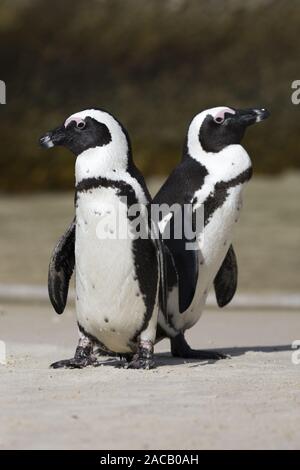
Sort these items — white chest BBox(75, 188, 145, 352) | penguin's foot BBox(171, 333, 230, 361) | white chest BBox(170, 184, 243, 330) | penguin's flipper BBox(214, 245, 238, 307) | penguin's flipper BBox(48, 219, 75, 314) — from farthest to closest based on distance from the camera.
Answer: penguin's flipper BBox(214, 245, 238, 307) < penguin's foot BBox(171, 333, 230, 361) < white chest BBox(170, 184, 243, 330) < penguin's flipper BBox(48, 219, 75, 314) < white chest BBox(75, 188, 145, 352)

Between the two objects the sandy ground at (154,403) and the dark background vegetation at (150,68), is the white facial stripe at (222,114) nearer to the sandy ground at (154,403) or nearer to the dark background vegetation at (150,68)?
the sandy ground at (154,403)

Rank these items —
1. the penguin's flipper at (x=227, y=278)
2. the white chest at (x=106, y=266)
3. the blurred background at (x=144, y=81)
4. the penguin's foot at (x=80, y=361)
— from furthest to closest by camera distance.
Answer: the blurred background at (x=144, y=81) < the penguin's flipper at (x=227, y=278) < the penguin's foot at (x=80, y=361) < the white chest at (x=106, y=266)

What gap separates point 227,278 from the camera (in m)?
5.36

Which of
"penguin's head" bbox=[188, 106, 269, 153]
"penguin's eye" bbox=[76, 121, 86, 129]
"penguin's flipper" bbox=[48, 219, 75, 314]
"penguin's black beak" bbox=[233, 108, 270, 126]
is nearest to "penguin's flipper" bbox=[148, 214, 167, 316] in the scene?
"penguin's flipper" bbox=[48, 219, 75, 314]

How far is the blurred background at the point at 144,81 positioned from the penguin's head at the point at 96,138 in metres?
7.81

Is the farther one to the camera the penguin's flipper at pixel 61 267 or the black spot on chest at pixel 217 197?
the black spot on chest at pixel 217 197

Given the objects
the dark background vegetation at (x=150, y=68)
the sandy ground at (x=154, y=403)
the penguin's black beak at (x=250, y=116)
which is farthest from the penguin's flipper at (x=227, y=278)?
the dark background vegetation at (x=150, y=68)

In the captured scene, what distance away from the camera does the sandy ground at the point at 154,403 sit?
3104 mm

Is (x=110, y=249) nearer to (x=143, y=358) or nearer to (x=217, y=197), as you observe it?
(x=143, y=358)

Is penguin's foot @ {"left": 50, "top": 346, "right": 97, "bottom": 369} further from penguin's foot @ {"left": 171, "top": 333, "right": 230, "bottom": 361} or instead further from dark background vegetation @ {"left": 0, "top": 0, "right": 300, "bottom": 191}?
dark background vegetation @ {"left": 0, "top": 0, "right": 300, "bottom": 191}

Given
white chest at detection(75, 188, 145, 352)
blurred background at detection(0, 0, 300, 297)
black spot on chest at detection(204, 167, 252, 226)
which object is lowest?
white chest at detection(75, 188, 145, 352)

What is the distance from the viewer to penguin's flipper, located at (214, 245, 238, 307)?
5332 mm

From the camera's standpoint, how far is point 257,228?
1216cm
